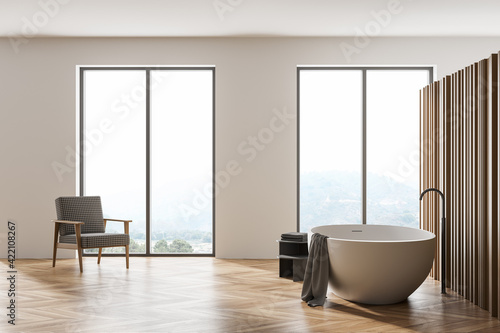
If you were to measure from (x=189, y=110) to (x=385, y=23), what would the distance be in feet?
9.59

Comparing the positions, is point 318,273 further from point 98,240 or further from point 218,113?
point 218,113

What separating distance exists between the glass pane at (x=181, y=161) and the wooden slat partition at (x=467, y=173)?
3.05m

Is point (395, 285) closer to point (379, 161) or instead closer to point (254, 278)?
point (254, 278)

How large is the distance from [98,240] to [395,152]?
4.19 m

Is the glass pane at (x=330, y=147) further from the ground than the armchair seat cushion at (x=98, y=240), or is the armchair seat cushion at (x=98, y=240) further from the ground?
the glass pane at (x=330, y=147)

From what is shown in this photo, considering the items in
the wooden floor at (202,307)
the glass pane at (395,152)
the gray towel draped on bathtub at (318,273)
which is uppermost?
the glass pane at (395,152)

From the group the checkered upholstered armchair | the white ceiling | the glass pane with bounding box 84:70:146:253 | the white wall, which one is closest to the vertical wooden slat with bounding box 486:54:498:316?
the white ceiling

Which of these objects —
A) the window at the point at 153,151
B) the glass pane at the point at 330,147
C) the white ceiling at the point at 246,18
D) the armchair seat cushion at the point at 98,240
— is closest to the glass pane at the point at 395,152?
the glass pane at the point at 330,147

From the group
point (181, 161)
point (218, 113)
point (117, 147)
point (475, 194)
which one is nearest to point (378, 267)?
point (475, 194)

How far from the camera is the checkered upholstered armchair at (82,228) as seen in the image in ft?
19.8

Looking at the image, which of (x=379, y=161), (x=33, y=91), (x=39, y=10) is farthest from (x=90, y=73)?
(x=379, y=161)

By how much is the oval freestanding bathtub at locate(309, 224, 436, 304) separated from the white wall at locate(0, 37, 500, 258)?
2.73 meters

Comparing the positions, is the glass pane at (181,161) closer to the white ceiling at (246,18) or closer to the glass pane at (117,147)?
the glass pane at (117,147)

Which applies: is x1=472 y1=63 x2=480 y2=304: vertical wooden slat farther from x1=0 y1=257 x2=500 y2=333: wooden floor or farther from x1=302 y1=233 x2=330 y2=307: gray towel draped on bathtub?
x1=302 y1=233 x2=330 y2=307: gray towel draped on bathtub
